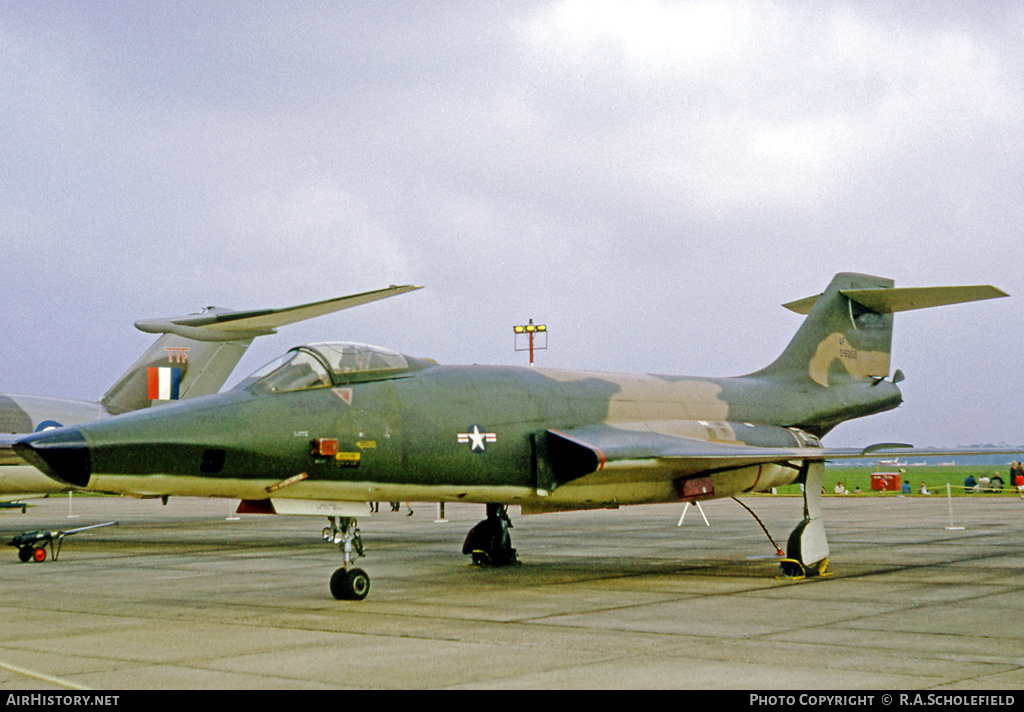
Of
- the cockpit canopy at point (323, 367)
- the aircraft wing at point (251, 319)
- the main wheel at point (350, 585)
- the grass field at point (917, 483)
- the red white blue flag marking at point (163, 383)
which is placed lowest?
the main wheel at point (350, 585)

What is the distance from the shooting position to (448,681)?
21.3ft

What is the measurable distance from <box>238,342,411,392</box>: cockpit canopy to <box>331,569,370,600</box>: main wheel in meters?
2.14

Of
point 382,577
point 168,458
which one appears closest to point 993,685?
point 168,458

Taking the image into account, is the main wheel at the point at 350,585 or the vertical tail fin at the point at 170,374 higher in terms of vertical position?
the vertical tail fin at the point at 170,374

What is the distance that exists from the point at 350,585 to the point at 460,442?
2.15 metres

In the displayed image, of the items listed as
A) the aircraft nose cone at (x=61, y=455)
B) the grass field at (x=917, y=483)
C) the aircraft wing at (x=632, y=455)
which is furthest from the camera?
the grass field at (x=917, y=483)

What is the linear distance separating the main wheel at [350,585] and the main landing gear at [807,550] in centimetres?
549

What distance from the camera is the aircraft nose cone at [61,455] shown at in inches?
364

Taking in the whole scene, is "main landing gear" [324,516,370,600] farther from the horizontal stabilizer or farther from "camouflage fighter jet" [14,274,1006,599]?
the horizontal stabilizer

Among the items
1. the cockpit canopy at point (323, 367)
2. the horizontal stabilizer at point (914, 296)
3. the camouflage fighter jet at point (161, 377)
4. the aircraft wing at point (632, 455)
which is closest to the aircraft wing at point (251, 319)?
the camouflage fighter jet at point (161, 377)

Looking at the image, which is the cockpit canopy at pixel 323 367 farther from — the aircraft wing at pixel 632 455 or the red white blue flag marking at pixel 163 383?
the red white blue flag marking at pixel 163 383

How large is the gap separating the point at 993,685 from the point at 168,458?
753 cm

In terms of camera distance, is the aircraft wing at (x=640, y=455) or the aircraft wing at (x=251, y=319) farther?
the aircraft wing at (x=251, y=319)

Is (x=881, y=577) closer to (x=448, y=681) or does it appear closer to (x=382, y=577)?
(x=382, y=577)
